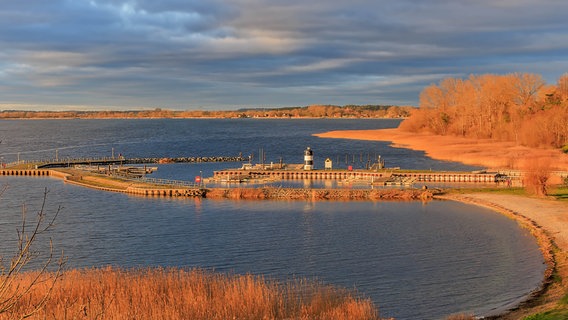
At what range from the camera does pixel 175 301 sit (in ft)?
82.7

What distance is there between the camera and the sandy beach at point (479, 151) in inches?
3714

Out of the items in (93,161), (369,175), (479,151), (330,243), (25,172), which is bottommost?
(330,243)

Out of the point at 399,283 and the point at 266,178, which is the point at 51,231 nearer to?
the point at 399,283

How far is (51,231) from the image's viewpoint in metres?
50.6

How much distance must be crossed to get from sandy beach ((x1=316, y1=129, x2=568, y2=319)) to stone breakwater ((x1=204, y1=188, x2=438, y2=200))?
359cm

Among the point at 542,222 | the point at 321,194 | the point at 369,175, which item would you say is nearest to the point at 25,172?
the point at 321,194

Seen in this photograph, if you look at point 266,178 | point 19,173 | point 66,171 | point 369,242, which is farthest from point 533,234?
point 19,173

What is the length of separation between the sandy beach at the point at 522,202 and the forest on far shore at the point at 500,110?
445 centimetres

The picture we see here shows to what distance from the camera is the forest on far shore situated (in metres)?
112

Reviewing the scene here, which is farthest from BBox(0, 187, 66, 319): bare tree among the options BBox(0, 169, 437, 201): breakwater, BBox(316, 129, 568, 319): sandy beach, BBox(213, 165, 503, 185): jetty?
BBox(213, 165, 503, 185): jetty

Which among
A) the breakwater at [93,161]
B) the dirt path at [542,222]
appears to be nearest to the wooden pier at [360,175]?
the dirt path at [542,222]

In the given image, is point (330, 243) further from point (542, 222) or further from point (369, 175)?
point (369, 175)

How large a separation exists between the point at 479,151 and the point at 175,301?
334 feet

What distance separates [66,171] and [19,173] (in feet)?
24.6
